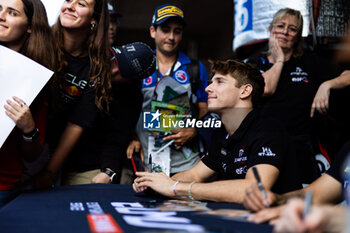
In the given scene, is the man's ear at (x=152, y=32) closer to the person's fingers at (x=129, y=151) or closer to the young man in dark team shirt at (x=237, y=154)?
A: the young man in dark team shirt at (x=237, y=154)

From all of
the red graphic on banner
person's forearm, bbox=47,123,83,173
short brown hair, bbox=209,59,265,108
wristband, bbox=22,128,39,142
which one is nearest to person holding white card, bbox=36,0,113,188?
person's forearm, bbox=47,123,83,173

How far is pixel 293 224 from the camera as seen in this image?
68cm

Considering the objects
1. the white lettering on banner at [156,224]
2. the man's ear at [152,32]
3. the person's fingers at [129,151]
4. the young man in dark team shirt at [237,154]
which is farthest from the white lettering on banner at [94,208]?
the man's ear at [152,32]

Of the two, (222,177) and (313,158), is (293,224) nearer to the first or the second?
(222,177)

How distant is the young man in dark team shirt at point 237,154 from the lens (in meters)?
1.56

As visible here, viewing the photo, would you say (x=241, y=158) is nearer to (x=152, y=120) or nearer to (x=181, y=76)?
(x=152, y=120)

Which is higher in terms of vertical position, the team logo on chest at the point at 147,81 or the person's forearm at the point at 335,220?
the team logo on chest at the point at 147,81

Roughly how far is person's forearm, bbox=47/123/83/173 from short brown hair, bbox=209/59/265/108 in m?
0.76

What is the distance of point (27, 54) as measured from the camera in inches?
71.2

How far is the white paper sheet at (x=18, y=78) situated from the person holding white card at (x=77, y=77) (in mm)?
373

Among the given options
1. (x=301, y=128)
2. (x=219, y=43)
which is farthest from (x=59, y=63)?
(x=219, y=43)

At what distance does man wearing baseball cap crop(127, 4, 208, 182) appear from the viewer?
2.20 m

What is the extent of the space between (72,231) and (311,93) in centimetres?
165

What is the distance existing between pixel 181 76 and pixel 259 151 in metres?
0.77
